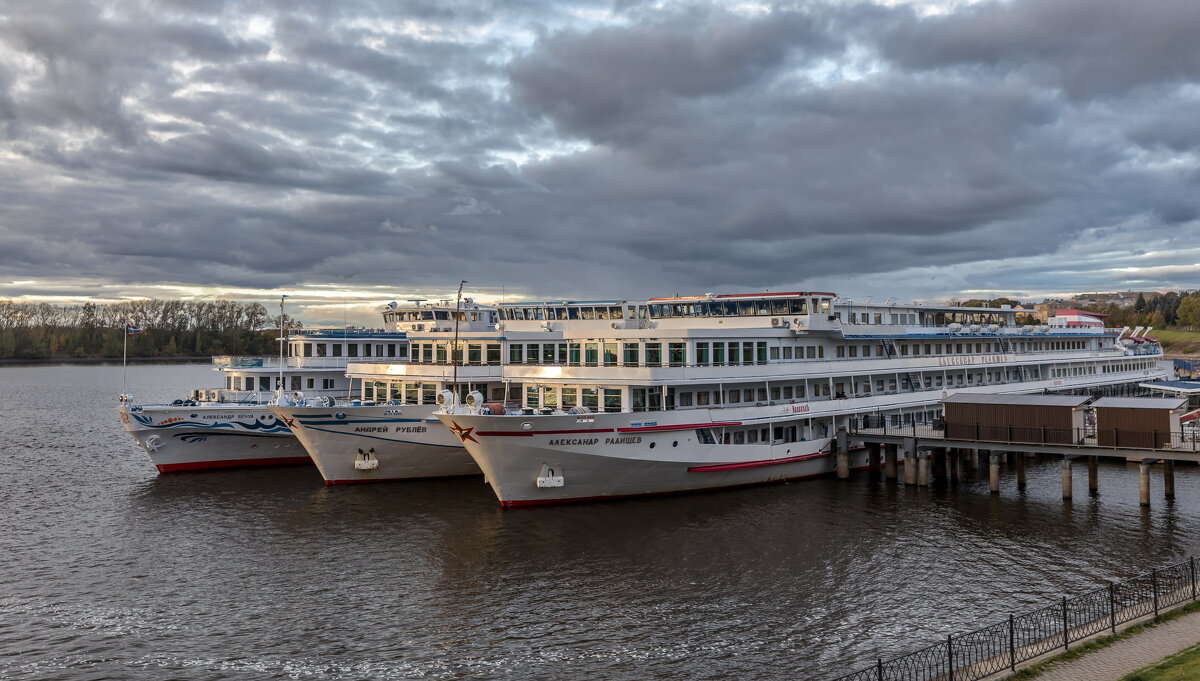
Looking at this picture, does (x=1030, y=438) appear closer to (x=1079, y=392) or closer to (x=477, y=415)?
(x=477, y=415)

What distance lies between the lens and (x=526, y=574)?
99.5 feet

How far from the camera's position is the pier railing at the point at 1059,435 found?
4003 centimetres

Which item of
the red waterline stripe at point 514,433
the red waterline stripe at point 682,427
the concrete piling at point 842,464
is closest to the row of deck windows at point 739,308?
the concrete piling at point 842,464

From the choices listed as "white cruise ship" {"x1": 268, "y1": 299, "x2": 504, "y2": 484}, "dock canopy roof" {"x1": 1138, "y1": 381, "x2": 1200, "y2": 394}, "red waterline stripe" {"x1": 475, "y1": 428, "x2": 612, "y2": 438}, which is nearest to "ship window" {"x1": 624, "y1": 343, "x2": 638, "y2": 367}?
"red waterline stripe" {"x1": 475, "y1": 428, "x2": 612, "y2": 438}

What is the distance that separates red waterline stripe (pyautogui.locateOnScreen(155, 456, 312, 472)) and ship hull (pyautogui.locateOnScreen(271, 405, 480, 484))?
10160 mm

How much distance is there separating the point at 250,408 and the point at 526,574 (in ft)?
105

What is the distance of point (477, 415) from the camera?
37.6 metres

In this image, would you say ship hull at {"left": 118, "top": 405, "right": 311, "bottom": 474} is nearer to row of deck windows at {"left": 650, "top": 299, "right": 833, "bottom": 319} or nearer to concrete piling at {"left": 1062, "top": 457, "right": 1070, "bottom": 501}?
row of deck windows at {"left": 650, "top": 299, "right": 833, "bottom": 319}

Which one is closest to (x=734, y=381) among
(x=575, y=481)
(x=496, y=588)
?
(x=575, y=481)

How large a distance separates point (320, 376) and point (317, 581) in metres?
34.4

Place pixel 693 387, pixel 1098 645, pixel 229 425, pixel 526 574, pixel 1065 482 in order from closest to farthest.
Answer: pixel 1098 645, pixel 526 574, pixel 1065 482, pixel 693 387, pixel 229 425

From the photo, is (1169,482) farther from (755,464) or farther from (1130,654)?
(1130,654)

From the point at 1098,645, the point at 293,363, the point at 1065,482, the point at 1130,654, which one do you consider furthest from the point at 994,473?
the point at 293,363

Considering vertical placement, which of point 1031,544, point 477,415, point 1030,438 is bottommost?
point 1031,544
